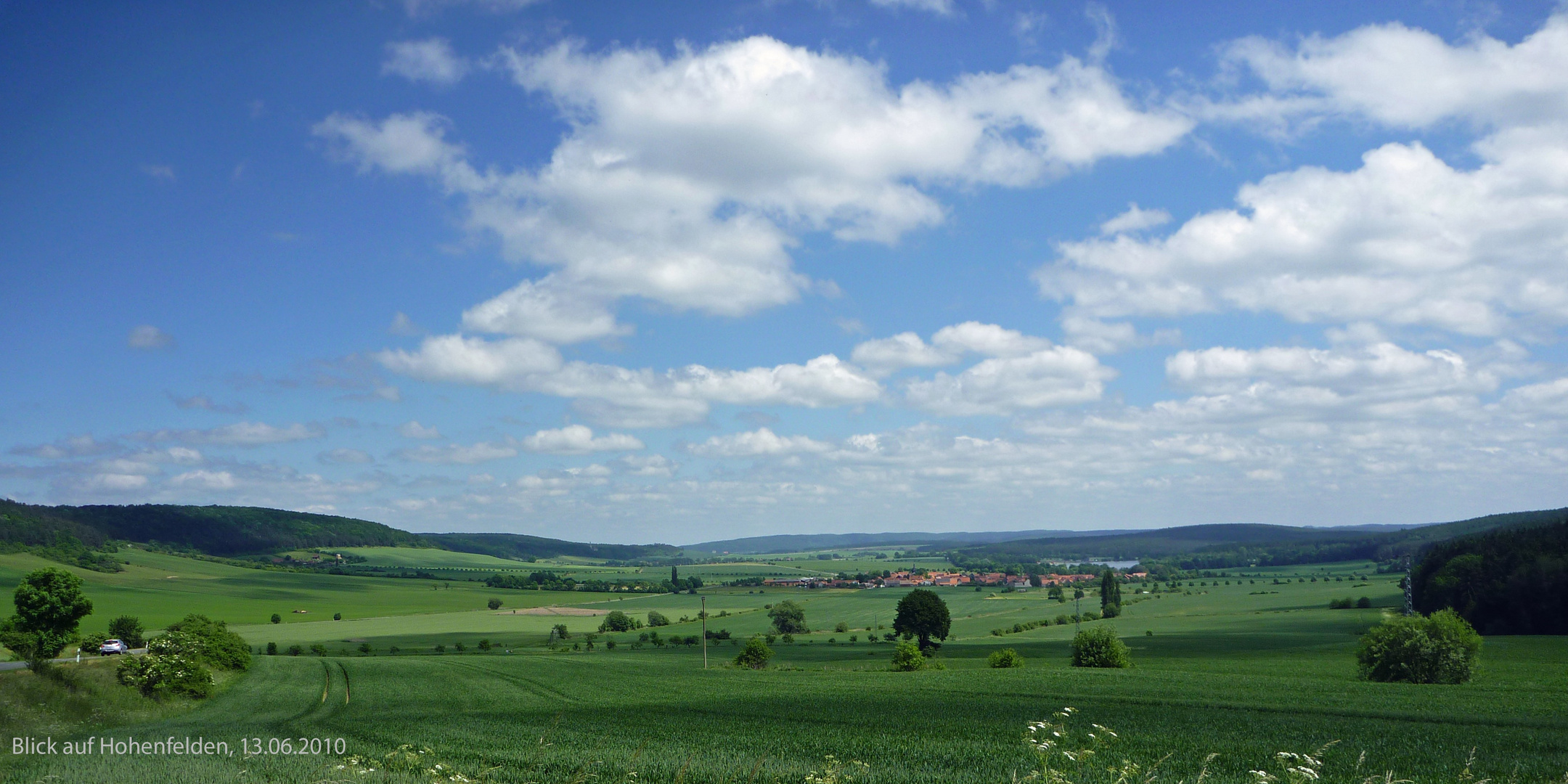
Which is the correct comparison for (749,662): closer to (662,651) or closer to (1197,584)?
(662,651)

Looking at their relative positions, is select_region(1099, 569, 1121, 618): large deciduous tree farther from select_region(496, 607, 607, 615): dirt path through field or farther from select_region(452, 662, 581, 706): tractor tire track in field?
select_region(452, 662, 581, 706): tractor tire track in field

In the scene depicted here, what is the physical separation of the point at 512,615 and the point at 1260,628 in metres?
104

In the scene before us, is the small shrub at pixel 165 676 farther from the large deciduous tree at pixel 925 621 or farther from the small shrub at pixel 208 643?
the large deciduous tree at pixel 925 621

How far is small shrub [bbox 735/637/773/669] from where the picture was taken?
2731 inches

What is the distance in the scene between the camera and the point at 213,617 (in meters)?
109

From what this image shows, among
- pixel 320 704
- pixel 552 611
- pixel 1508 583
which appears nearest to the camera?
pixel 320 704

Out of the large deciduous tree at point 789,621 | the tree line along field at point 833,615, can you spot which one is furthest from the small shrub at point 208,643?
the large deciduous tree at point 789,621

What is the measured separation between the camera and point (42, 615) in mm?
53438

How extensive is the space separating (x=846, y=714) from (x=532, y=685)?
26.7 metres

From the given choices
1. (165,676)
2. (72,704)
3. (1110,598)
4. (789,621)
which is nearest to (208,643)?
(165,676)

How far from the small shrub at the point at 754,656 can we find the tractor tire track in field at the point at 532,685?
19349 millimetres

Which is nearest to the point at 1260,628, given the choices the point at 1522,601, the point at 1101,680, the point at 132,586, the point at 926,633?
the point at 1522,601

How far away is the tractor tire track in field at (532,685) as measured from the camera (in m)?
44.8

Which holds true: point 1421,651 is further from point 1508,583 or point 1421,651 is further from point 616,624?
point 616,624
